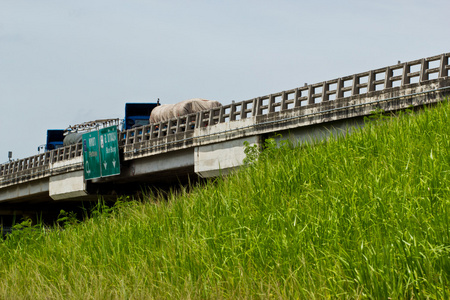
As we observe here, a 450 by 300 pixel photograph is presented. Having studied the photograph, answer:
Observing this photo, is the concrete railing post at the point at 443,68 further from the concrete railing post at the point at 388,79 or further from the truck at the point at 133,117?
the truck at the point at 133,117

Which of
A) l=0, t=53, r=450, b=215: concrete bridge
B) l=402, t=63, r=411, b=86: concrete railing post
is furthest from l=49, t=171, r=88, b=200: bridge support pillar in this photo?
l=402, t=63, r=411, b=86: concrete railing post

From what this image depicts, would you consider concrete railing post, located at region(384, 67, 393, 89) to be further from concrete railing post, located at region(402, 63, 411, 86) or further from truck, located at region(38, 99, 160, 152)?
truck, located at region(38, 99, 160, 152)

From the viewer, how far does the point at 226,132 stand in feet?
83.3

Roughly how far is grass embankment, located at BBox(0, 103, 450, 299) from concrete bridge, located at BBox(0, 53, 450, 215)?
1.21m

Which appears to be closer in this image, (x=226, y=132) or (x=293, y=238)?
(x=293, y=238)

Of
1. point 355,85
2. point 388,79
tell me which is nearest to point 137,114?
point 355,85

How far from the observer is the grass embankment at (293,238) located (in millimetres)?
4734

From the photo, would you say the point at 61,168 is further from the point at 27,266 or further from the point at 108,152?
the point at 27,266

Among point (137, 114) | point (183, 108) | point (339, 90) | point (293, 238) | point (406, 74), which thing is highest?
point (137, 114)

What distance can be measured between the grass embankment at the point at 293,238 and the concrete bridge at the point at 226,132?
121 centimetres

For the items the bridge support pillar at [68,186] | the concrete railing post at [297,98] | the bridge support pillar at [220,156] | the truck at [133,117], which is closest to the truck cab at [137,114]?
the truck at [133,117]

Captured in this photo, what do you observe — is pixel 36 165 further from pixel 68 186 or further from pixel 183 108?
pixel 183 108

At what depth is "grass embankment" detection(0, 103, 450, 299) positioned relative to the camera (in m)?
4.73

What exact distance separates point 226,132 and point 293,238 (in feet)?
64.8
